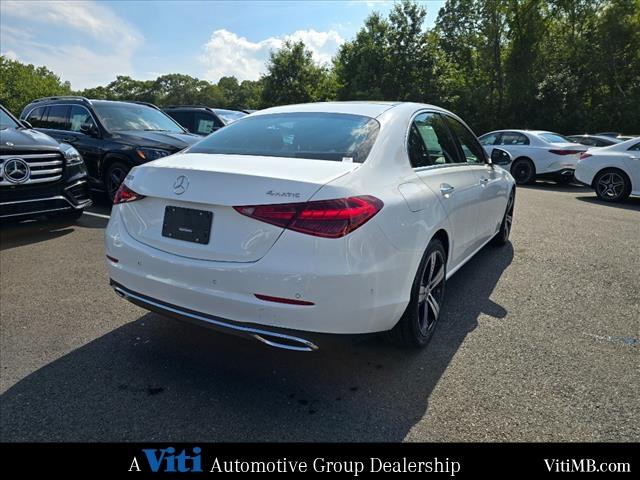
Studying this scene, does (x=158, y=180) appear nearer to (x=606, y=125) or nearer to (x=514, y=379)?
(x=514, y=379)

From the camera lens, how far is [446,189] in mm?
3295

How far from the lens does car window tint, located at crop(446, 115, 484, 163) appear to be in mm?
4195

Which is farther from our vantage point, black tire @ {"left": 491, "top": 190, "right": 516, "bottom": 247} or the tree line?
the tree line

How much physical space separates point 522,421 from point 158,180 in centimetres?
239

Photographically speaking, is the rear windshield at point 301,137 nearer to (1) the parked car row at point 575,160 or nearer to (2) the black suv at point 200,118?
(2) the black suv at point 200,118

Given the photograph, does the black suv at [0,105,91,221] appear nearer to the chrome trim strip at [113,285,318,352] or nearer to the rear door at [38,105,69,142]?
the rear door at [38,105,69,142]

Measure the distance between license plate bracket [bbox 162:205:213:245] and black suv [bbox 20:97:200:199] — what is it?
178 inches

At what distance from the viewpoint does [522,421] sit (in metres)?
2.42

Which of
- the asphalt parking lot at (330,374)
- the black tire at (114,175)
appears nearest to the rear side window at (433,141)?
the asphalt parking lot at (330,374)

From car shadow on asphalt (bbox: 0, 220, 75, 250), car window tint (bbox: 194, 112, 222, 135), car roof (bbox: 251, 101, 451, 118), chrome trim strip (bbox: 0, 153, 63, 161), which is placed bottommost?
car shadow on asphalt (bbox: 0, 220, 75, 250)

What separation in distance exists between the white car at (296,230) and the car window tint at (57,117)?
610 cm

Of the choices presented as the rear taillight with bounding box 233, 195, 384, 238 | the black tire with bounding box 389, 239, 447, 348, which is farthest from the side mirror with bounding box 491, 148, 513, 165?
the rear taillight with bounding box 233, 195, 384, 238
